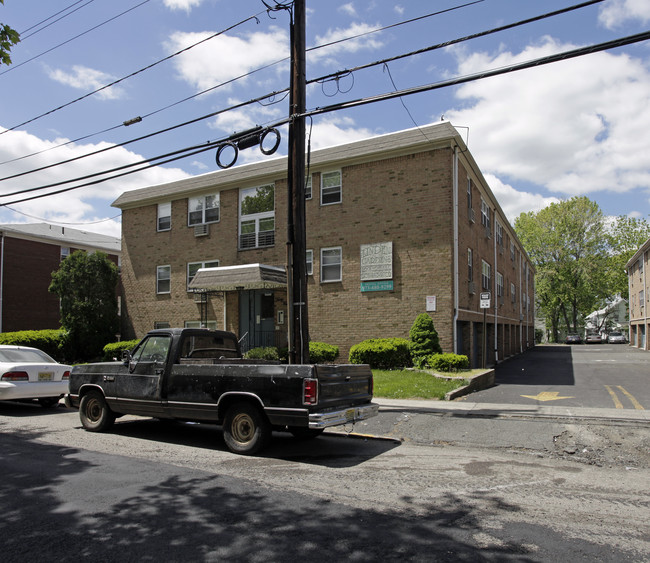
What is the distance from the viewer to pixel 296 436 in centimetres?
859

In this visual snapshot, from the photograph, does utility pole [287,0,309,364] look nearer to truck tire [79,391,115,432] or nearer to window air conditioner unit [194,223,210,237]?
truck tire [79,391,115,432]

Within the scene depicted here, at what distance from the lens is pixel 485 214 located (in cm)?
2367

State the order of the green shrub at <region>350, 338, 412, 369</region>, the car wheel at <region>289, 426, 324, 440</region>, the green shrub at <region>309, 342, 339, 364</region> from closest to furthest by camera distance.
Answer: the car wheel at <region>289, 426, 324, 440</region> < the green shrub at <region>350, 338, 412, 369</region> < the green shrub at <region>309, 342, 339, 364</region>

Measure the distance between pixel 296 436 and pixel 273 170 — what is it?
46.2ft

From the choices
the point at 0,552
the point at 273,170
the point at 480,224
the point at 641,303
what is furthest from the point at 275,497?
the point at 641,303

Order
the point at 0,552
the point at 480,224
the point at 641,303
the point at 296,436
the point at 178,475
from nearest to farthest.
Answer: the point at 0,552
the point at 178,475
the point at 296,436
the point at 480,224
the point at 641,303

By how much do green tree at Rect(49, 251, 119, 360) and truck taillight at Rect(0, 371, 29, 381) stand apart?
12.5 metres

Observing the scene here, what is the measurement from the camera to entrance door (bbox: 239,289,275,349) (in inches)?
818

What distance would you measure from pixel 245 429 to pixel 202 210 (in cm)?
1695

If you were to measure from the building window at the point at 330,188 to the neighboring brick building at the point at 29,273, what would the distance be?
64.9 feet

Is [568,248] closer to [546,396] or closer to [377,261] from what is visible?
[377,261]

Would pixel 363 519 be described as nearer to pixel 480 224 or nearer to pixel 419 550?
pixel 419 550

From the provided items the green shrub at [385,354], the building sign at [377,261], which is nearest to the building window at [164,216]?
the building sign at [377,261]

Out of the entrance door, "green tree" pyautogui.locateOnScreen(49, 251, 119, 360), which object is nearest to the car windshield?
the entrance door
